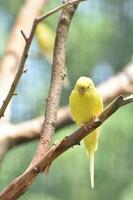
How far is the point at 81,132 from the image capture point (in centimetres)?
34

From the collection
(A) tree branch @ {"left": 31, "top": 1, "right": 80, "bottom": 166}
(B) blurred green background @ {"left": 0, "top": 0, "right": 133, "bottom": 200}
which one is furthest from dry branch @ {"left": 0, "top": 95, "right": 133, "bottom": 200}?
(B) blurred green background @ {"left": 0, "top": 0, "right": 133, "bottom": 200}

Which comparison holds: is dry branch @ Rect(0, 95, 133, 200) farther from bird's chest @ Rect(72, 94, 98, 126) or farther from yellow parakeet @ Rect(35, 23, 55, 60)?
yellow parakeet @ Rect(35, 23, 55, 60)

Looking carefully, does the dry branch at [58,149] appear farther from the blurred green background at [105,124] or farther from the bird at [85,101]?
the blurred green background at [105,124]

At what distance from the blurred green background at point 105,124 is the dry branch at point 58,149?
3.77ft

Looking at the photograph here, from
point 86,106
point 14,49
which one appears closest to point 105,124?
point 14,49

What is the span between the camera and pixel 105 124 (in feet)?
5.47

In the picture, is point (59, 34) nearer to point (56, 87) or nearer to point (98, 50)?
point (56, 87)

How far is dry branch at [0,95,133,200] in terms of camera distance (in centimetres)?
34

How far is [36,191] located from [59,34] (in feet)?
3.94

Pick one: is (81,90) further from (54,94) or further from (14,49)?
(14,49)

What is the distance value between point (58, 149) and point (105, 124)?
4.32 feet

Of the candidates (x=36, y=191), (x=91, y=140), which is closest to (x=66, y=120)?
(x=91, y=140)

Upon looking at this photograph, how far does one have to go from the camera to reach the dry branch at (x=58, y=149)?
1.11 feet

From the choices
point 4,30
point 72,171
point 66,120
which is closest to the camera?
point 66,120
